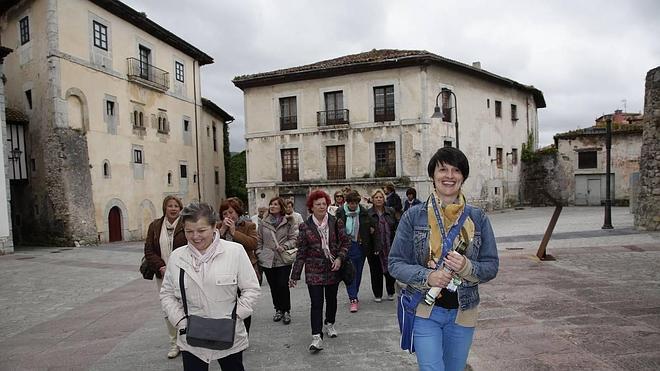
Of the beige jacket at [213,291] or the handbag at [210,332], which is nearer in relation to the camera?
the handbag at [210,332]

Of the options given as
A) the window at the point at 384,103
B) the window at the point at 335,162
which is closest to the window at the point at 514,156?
the window at the point at 384,103

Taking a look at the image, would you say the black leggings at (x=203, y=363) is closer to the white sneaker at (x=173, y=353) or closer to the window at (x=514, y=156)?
the white sneaker at (x=173, y=353)

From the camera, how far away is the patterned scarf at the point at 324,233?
4.73 meters

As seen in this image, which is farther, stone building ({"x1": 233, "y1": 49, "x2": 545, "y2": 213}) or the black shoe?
stone building ({"x1": 233, "y1": 49, "x2": 545, "y2": 213})

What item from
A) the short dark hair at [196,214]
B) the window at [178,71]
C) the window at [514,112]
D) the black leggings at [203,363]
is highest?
the window at [178,71]

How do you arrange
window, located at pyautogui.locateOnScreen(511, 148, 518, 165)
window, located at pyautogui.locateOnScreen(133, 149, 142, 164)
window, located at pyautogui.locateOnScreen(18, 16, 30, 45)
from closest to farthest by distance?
window, located at pyautogui.locateOnScreen(18, 16, 30, 45)
window, located at pyautogui.locateOnScreen(133, 149, 142, 164)
window, located at pyautogui.locateOnScreen(511, 148, 518, 165)

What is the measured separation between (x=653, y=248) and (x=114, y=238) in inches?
857

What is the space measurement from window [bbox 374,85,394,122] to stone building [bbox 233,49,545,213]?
6 cm

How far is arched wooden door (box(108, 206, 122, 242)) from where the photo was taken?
67.9 ft

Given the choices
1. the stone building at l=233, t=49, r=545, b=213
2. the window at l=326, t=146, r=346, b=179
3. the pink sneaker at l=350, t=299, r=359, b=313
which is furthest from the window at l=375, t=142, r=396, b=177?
the pink sneaker at l=350, t=299, r=359, b=313

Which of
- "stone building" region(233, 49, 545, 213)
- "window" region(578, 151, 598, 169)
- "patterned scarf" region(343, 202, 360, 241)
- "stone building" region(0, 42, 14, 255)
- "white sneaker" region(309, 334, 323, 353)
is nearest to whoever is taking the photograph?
"white sneaker" region(309, 334, 323, 353)

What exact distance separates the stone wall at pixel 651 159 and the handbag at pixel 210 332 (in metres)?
14.6

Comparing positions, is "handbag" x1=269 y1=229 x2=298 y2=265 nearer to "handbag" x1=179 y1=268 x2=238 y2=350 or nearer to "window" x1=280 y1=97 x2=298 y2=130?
"handbag" x1=179 y1=268 x2=238 y2=350

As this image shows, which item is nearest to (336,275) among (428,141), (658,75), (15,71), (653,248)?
(653,248)
